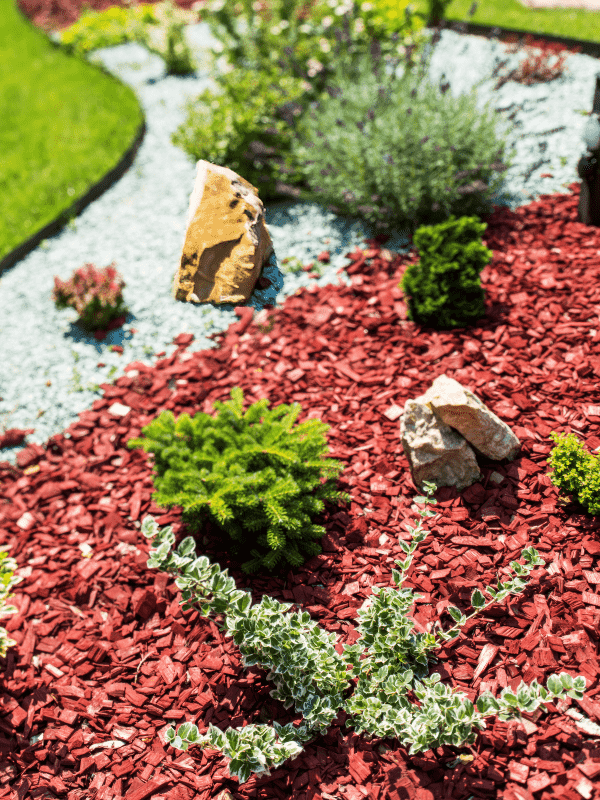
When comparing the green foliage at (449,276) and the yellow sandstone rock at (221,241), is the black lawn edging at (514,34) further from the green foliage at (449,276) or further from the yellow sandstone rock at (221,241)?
the yellow sandstone rock at (221,241)

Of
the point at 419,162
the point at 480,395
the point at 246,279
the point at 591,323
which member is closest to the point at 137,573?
the point at 246,279

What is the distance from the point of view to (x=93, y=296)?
510 cm

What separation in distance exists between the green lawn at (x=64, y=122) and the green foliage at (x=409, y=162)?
3222mm

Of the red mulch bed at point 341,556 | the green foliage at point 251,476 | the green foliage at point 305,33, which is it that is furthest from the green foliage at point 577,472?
the green foliage at point 305,33

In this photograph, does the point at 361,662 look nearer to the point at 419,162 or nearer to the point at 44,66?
the point at 419,162

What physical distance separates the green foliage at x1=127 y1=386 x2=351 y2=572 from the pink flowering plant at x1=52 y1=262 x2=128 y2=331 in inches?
83.9

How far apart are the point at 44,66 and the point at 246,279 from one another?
11.3 m

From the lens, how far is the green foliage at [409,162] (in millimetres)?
5031

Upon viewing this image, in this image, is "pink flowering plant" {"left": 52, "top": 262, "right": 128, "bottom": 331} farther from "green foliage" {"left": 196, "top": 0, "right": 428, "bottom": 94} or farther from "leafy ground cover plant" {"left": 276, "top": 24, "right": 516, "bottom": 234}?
"green foliage" {"left": 196, "top": 0, "right": 428, "bottom": 94}

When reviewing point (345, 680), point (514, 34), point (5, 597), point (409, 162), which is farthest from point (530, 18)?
point (5, 597)

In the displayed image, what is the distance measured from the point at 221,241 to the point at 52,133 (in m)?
7.69

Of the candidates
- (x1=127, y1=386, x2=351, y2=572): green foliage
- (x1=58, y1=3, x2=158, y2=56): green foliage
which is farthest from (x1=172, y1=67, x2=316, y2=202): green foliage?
(x1=58, y1=3, x2=158, y2=56): green foliage

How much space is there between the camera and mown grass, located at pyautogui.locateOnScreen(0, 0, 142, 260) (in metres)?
6.98

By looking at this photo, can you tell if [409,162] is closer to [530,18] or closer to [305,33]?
[305,33]
